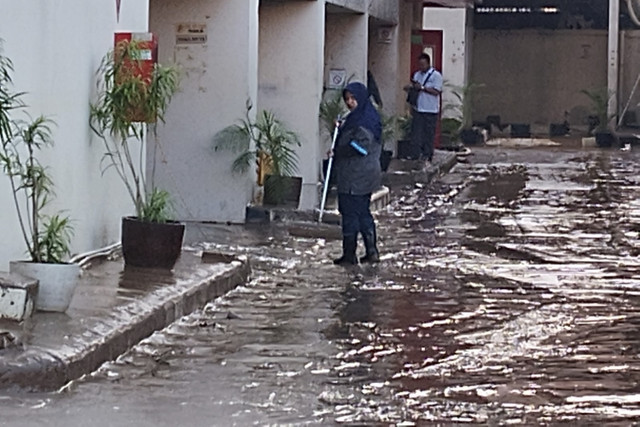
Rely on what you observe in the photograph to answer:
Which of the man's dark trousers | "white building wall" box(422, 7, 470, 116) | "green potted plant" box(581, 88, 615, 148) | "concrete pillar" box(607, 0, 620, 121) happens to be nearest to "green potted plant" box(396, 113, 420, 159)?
the man's dark trousers

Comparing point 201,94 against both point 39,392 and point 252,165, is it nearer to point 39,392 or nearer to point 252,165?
point 252,165

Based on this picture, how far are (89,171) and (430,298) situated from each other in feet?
9.95

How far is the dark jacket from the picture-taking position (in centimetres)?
1303

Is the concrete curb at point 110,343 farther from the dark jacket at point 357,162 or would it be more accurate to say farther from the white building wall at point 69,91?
the dark jacket at point 357,162

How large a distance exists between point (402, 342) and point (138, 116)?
3.24 meters

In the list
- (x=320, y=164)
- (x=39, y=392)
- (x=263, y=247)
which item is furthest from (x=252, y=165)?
(x=39, y=392)

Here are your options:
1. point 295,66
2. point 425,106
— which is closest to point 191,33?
point 295,66

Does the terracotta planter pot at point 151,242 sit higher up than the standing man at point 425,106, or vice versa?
the standing man at point 425,106

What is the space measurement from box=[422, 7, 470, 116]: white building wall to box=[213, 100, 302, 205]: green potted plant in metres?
20.1

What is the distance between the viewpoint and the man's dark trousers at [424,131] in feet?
80.5

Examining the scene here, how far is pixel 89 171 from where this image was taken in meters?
11.8

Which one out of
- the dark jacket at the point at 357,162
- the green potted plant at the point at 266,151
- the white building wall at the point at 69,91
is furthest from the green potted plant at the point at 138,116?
the green potted plant at the point at 266,151

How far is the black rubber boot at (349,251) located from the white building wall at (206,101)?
285 cm

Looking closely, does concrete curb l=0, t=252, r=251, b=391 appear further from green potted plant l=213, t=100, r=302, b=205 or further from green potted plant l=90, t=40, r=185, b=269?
green potted plant l=213, t=100, r=302, b=205
